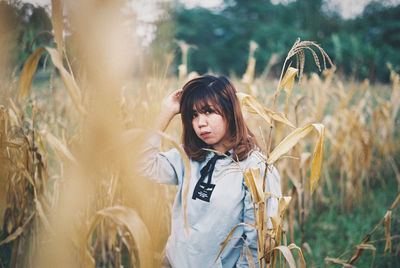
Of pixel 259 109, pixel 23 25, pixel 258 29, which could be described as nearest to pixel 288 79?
pixel 259 109

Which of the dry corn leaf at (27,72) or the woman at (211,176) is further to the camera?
the woman at (211,176)

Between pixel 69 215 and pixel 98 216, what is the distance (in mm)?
107

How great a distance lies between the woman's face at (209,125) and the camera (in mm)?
746

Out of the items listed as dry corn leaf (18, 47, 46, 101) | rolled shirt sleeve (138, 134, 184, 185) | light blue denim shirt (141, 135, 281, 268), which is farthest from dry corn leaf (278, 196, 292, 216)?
dry corn leaf (18, 47, 46, 101)

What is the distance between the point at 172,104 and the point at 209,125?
146mm

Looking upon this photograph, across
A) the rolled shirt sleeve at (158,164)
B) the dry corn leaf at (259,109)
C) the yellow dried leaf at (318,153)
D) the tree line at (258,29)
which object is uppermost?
the tree line at (258,29)

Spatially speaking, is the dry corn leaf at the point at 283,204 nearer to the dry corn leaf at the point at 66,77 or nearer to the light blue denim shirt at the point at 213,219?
the light blue denim shirt at the point at 213,219

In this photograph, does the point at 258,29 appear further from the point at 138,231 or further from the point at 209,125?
the point at 138,231

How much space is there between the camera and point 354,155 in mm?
1816

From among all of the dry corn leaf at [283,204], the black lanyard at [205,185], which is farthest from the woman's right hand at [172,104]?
the dry corn leaf at [283,204]

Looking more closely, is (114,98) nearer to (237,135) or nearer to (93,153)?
(93,153)

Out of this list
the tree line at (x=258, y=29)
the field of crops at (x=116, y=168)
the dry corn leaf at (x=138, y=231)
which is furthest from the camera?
the tree line at (x=258, y=29)

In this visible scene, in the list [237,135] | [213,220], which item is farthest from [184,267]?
[237,135]

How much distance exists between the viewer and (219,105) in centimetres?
76
